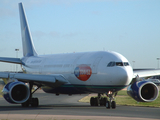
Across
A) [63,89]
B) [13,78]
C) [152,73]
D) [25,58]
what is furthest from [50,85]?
[25,58]

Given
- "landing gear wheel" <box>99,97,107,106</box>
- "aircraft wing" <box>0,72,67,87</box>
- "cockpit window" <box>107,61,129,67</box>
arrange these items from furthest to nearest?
1. "landing gear wheel" <box>99,97,107,106</box>
2. "aircraft wing" <box>0,72,67,87</box>
3. "cockpit window" <box>107,61,129,67</box>

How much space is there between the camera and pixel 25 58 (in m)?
36.0

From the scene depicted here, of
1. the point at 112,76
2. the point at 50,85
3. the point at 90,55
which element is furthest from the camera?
the point at 50,85

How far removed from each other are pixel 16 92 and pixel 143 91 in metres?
9.01

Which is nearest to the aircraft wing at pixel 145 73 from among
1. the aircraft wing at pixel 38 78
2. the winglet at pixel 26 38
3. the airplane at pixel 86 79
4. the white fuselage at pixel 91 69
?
the airplane at pixel 86 79

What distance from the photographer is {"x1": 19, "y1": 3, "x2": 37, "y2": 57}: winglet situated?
36459 mm

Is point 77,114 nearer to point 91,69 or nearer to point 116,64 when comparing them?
point 116,64

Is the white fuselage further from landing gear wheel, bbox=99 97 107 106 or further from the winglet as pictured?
the winglet

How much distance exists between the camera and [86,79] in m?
23.4

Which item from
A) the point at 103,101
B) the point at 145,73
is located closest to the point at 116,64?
the point at 103,101

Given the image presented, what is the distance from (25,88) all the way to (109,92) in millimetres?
6161

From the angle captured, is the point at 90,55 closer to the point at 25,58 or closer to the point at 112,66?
the point at 112,66

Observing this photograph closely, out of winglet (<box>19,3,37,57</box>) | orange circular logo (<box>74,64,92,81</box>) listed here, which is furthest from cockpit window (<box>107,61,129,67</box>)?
winglet (<box>19,3,37,57</box>)

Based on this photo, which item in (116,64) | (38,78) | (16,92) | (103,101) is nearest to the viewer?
(116,64)
